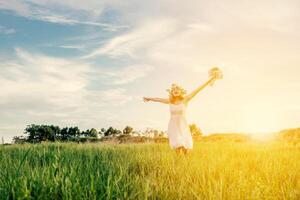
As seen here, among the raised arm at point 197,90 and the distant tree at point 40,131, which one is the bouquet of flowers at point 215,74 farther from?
the distant tree at point 40,131

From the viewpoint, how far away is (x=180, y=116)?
11.8 m

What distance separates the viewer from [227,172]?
20.0 feet

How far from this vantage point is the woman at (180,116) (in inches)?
448

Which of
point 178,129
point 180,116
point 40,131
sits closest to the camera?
point 178,129

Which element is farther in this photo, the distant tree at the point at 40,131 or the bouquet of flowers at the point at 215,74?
the distant tree at the point at 40,131

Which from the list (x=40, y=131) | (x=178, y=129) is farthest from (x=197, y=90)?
(x=40, y=131)

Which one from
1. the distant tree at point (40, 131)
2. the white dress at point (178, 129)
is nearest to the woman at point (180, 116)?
the white dress at point (178, 129)

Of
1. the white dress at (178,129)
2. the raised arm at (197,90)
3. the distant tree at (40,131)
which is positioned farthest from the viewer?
the distant tree at (40,131)

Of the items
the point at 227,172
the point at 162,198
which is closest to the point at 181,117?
the point at 227,172

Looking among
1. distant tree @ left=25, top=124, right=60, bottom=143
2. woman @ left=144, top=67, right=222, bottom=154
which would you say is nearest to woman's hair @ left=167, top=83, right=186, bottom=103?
woman @ left=144, top=67, right=222, bottom=154

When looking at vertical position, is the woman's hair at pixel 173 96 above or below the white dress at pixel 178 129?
above

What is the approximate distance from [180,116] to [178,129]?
0.46 metres

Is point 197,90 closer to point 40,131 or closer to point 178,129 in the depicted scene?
point 178,129

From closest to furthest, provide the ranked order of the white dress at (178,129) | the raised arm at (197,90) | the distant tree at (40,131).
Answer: the white dress at (178,129), the raised arm at (197,90), the distant tree at (40,131)
